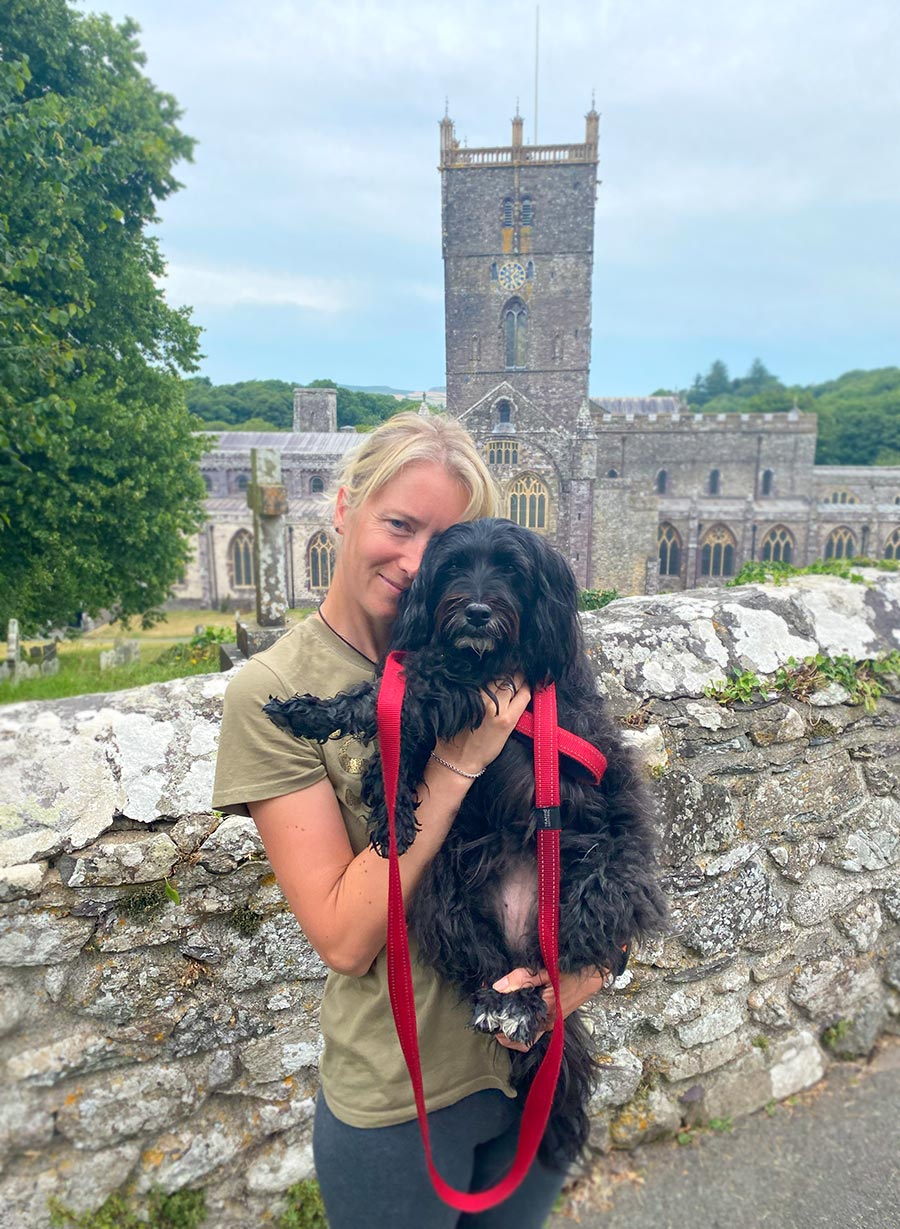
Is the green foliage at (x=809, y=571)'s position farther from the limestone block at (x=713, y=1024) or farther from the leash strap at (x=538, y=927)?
the leash strap at (x=538, y=927)

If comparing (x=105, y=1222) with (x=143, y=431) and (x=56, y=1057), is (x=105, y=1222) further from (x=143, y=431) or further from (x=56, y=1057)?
(x=143, y=431)

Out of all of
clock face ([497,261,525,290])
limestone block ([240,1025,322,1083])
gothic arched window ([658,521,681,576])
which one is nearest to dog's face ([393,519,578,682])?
limestone block ([240,1025,322,1083])

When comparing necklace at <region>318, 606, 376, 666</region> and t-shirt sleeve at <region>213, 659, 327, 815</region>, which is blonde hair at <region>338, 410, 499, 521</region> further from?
t-shirt sleeve at <region>213, 659, 327, 815</region>

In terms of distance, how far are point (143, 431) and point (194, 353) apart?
10.8 ft

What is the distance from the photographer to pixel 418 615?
5.56 ft

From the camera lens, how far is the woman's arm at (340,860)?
1.43m

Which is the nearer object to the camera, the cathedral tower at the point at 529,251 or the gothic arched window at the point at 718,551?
the cathedral tower at the point at 529,251

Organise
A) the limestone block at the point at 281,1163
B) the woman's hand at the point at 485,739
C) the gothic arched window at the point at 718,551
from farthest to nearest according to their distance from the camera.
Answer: the gothic arched window at the point at 718,551
the limestone block at the point at 281,1163
the woman's hand at the point at 485,739

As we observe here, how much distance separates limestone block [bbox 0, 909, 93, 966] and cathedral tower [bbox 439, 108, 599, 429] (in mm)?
32602

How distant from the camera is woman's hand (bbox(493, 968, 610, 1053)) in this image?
5.24ft

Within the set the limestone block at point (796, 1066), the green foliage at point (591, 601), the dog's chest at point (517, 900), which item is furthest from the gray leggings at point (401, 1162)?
the limestone block at point (796, 1066)

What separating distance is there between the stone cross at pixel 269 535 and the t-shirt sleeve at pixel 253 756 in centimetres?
384

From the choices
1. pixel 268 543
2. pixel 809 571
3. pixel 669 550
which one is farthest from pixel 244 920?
pixel 669 550

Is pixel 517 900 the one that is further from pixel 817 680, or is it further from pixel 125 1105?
pixel 817 680
